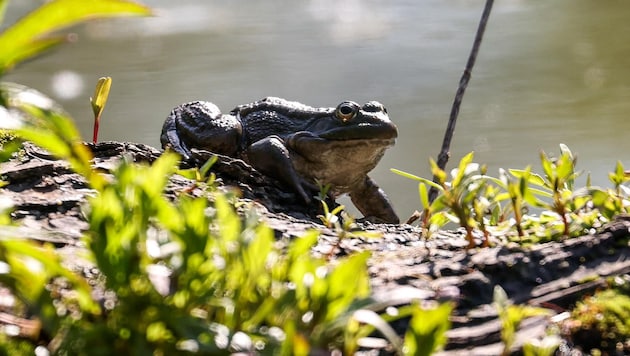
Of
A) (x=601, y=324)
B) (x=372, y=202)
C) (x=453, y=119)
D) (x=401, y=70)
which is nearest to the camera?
(x=601, y=324)

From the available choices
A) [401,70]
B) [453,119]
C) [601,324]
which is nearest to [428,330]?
[601,324]

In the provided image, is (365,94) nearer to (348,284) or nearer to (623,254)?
(623,254)

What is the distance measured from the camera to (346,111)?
147 centimetres

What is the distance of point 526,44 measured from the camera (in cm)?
346

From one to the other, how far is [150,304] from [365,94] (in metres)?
2.32

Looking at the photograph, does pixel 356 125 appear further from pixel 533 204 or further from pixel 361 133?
pixel 533 204

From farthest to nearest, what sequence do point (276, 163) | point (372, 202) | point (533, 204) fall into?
1. point (372, 202)
2. point (276, 163)
3. point (533, 204)

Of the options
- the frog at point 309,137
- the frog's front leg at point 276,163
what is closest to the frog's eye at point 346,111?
the frog at point 309,137

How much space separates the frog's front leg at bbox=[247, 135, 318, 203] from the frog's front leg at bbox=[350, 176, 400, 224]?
199mm

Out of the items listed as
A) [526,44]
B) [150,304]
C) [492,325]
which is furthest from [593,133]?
[150,304]

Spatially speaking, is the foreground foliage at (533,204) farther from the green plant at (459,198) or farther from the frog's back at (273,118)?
the frog's back at (273,118)

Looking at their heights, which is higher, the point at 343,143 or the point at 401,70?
the point at 401,70

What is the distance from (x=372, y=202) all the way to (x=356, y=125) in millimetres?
163

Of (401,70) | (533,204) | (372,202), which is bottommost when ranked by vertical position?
(372,202)
